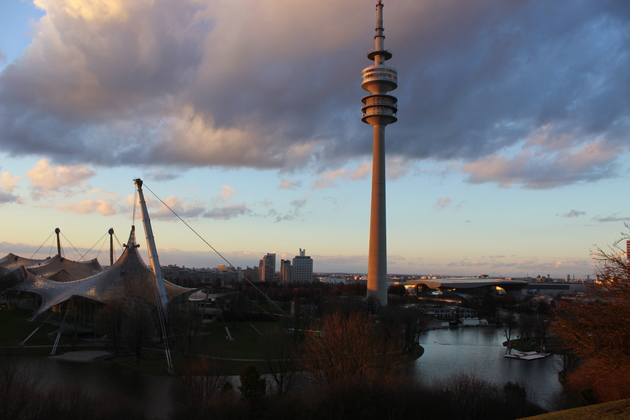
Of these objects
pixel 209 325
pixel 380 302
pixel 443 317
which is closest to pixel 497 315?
pixel 443 317

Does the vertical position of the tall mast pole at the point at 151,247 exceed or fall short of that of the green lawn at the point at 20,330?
it exceeds it

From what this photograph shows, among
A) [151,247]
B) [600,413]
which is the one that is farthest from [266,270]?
[600,413]

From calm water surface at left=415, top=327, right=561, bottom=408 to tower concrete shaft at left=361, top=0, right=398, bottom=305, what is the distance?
34.1 feet

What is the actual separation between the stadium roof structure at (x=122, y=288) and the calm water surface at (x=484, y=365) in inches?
695

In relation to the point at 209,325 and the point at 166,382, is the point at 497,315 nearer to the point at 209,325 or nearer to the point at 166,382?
the point at 209,325

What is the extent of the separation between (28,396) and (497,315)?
57763 mm

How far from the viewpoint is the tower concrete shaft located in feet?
167

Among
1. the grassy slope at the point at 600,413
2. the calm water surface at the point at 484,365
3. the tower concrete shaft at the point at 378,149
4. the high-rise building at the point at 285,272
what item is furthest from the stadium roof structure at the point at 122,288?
the high-rise building at the point at 285,272

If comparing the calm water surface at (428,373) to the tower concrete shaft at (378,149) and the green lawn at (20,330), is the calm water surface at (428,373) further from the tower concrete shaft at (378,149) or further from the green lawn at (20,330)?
the tower concrete shaft at (378,149)

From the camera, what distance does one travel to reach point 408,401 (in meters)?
14.1

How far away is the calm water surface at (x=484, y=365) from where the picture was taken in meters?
22.8

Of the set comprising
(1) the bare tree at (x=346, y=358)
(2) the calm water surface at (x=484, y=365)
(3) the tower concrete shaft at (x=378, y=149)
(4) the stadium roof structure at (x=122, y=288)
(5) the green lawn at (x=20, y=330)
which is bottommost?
(2) the calm water surface at (x=484, y=365)

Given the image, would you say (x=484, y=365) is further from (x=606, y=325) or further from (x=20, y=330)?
(x=20, y=330)

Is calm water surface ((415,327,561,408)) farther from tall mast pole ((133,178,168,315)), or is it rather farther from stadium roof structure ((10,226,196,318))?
stadium roof structure ((10,226,196,318))
